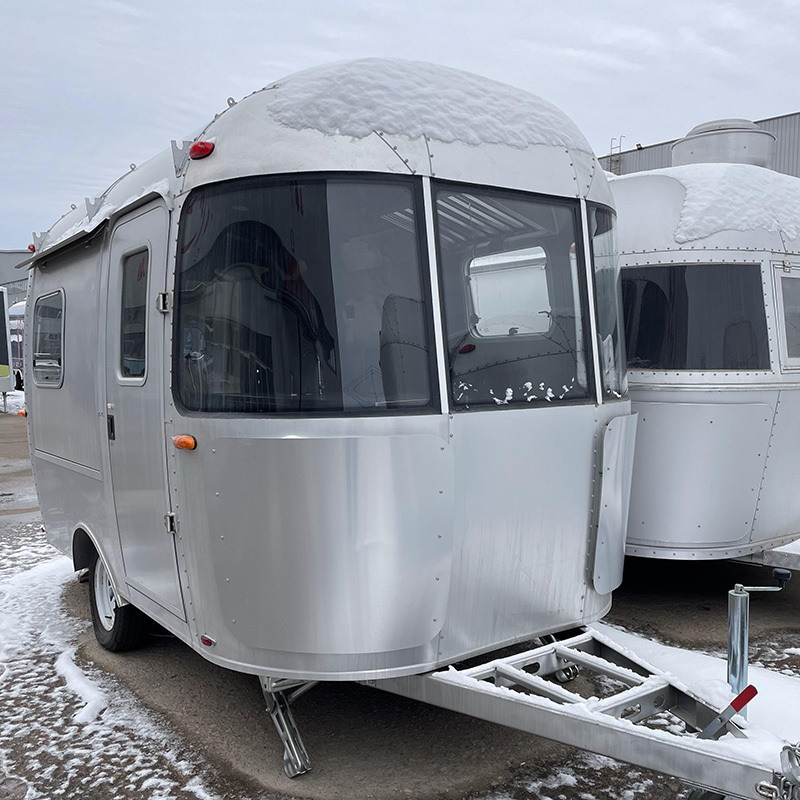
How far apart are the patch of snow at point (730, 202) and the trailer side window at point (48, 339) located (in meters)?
3.83

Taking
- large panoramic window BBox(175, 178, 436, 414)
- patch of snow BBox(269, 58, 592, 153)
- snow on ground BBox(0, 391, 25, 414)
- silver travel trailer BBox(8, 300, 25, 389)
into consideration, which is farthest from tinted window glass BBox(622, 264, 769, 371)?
silver travel trailer BBox(8, 300, 25, 389)

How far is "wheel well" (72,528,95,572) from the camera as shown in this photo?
5039 millimetres

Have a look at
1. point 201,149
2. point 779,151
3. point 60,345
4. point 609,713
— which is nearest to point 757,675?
point 609,713

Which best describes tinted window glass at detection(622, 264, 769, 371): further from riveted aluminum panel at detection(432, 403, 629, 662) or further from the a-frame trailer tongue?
the a-frame trailer tongue

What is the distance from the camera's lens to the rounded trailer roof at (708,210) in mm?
5105

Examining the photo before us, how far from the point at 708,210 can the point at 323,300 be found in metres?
3.14

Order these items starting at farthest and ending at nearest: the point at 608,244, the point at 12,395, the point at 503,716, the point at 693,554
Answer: the point at 12,395
the point at 693,554
the point at 608,244
the point at 503,716

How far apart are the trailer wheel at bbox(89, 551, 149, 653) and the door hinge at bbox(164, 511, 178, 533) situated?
Result: 1182mm

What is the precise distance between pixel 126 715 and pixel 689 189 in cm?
446

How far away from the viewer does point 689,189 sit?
5.21 m

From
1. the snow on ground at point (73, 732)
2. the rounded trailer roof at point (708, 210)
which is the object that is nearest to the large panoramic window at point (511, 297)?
the rounded trailer roof at point (708, 210)

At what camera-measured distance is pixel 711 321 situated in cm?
507

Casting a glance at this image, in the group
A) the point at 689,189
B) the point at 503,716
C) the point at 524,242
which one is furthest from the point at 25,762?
the point at 689,189

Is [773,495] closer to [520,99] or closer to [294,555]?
[520,99]
